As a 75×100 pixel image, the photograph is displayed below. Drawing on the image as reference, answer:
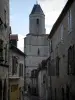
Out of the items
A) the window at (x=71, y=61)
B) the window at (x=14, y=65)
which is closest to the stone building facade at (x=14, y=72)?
the window at (x=14, y=65)

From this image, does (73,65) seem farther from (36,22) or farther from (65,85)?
(36,22)

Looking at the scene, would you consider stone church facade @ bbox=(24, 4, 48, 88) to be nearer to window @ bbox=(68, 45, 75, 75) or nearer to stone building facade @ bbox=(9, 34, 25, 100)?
stone building facade @ bbox=(9, 34, 25, 100)

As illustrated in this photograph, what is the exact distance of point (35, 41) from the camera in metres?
109

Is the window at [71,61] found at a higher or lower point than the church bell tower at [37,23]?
lower

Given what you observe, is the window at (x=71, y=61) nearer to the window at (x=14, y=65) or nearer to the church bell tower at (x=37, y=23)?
the window at (x=14, y=65)

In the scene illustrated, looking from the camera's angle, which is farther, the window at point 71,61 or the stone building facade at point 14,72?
the stone building facade at point 14,72

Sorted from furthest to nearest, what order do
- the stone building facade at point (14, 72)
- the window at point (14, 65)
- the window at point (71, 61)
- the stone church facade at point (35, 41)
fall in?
the stone church facade at point (35, 41) < the window at point (14, 65) < the stone building facade at point (14, 72) < the window at point (71, 61)

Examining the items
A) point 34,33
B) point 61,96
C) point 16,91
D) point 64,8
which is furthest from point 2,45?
point 34,33

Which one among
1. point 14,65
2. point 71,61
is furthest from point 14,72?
point 71,61

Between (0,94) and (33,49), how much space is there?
84.4m

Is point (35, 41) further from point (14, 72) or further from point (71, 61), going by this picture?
point (71, 61)

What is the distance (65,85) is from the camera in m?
28.4

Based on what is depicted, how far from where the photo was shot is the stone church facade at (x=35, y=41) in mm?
107438

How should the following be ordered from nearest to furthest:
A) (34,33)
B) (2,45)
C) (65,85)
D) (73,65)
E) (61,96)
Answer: (73,65)
(2,45)
(65,85)
(61,96)
(34,33)
